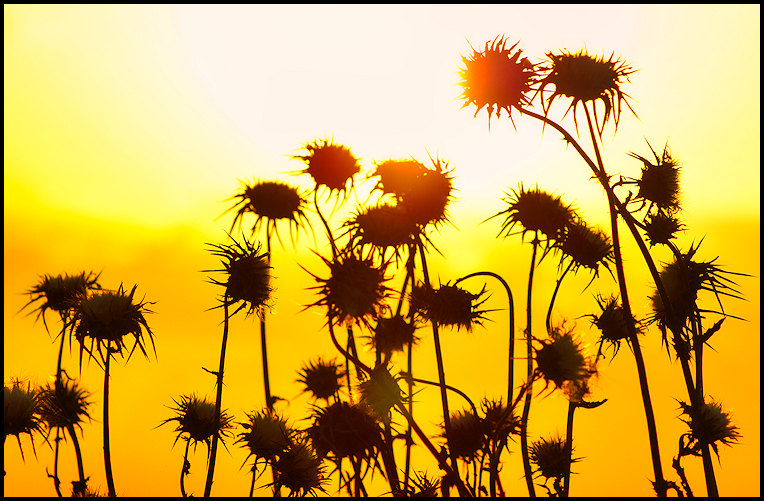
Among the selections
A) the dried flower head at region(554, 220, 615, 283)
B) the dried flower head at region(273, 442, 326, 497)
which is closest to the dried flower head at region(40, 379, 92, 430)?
the dried flower head at region(273, 442, 326, 497)

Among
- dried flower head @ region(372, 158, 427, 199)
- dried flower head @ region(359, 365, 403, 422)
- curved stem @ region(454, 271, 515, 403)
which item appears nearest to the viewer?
dried flower head @ region(359, 365, 403, 422)

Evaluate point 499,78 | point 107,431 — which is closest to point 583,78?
point 499,78

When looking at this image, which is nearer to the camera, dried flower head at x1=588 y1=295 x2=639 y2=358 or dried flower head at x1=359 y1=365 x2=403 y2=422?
dried flower head at x1=359 y1=365 x2=403 y2=422

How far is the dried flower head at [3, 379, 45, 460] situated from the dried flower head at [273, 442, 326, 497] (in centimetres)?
216

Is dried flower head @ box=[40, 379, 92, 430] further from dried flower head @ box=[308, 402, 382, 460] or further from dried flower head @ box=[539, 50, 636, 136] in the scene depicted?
dried flower head @ box=[539, 50, 636, 136]

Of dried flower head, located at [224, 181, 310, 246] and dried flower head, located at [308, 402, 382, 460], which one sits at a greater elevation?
dried flower head, located at [224, 181, 310, 246]

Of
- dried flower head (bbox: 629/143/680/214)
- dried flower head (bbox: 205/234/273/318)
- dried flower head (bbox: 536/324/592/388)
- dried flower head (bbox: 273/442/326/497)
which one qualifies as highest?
dried flower head (bbox: 629/143/680/214)

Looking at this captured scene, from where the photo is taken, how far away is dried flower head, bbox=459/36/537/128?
16.9 feet

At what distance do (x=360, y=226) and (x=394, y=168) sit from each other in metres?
0.56

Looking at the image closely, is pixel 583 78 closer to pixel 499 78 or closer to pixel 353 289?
pixel 499 78

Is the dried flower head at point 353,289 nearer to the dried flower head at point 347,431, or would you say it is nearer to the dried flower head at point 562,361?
the dried flower head at point 347,431

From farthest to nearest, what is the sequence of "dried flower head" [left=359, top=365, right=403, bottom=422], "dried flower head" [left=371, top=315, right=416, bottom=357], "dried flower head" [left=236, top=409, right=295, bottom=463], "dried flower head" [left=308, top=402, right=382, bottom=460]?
1. "dried flower head" [left=236, top=409, right=295, bottom=463]
2. "dried flower head" [left=371, top=315, right=416, bottom=357]
3. "dried flower head" [left=359, top=365, right=403, bottom=422]
4. "dried flower head" [left=308, top=402, right=382, bottom=460]

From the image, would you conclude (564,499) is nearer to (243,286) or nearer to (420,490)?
(420,490)

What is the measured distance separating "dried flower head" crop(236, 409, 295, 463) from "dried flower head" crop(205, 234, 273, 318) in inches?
38.2
